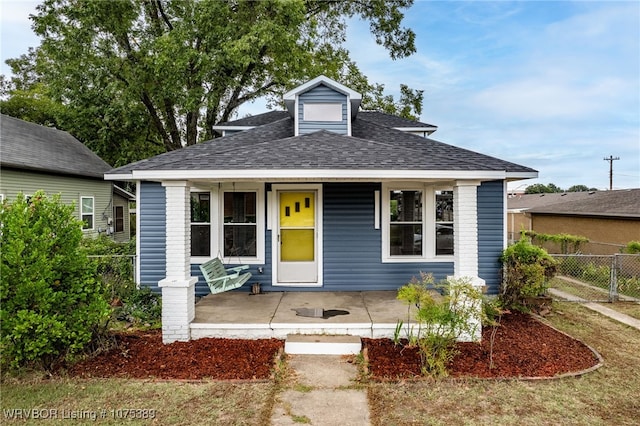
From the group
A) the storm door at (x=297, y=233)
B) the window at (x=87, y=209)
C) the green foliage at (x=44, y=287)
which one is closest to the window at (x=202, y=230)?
the storm door at (x=297, y=233)

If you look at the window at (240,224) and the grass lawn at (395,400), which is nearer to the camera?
the grass lawn at (395,400)

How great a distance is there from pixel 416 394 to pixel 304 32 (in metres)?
15.3

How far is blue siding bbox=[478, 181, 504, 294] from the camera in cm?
738

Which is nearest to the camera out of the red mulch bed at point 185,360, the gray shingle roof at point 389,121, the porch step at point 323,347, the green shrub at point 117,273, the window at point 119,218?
the red mulch bed at point 185,360

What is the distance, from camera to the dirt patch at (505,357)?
4.35m

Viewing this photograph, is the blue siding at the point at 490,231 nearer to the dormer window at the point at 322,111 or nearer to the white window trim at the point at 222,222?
the dormer window at the point at 322,111

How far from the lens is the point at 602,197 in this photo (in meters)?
16.8

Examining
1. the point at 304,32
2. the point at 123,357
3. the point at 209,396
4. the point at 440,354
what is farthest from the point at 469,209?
the point at 304,32

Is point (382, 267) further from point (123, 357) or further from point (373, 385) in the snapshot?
point (123, 357)

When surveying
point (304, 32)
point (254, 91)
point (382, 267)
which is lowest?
point (382, 267)

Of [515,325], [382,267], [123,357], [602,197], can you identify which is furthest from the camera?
[602,197]

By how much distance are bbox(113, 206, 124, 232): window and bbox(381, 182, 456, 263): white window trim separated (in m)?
15.3

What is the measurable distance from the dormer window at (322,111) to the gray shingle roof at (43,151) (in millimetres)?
9612

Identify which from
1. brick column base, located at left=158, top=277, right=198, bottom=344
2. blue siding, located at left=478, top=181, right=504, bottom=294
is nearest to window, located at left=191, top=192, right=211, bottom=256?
brick column base, located at left=158, top=277, right=198, bottom=344
